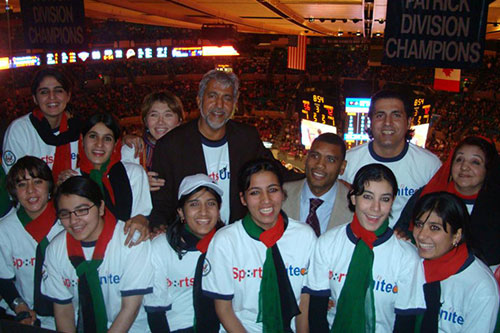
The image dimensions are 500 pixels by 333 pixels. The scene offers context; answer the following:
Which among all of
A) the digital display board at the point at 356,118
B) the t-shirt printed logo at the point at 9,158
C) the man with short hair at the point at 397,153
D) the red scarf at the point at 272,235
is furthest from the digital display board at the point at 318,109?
the red scarf at the point at 272,235

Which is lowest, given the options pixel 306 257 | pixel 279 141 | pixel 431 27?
pixel 279 141

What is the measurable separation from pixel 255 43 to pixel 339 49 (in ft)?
26.4

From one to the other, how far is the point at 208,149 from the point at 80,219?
1318 millimetres

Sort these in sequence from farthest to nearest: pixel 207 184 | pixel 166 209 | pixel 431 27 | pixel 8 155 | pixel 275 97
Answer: pixel 275 97
pixel 431 27
pixel 8 155
pixel 166 209
pixel 207 184

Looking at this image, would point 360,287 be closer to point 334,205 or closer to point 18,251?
point 334,205

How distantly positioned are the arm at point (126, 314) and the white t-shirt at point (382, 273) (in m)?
1.28

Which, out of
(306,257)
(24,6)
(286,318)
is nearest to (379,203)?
(306,257)

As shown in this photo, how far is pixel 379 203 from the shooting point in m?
3.18

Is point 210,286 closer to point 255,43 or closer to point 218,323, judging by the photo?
point 218,323

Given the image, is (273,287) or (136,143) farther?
(136,143)

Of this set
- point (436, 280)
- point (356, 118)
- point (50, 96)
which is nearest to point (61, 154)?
point (50, 96)

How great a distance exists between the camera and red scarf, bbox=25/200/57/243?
146 inches

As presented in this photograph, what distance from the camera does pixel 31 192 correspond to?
3.66 m

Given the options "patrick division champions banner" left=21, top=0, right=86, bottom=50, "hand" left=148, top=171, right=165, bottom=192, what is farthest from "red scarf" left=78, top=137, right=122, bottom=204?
"patrick division champions banner" left=21, top=0, right=86, bottom=50
